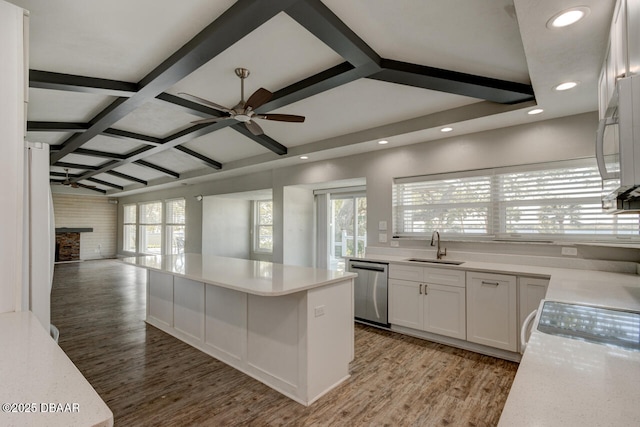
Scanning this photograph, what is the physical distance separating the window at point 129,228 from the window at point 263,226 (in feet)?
17.5

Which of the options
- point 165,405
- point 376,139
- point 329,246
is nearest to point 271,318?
point 165,405

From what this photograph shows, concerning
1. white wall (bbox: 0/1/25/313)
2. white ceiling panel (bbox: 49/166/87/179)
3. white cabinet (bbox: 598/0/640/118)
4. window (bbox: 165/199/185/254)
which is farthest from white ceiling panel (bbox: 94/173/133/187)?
white cabinet (bbox: 598/0/640/118)

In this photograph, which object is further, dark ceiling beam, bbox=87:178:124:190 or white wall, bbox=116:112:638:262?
dark ceiling beam, bbox=87:178:124:190

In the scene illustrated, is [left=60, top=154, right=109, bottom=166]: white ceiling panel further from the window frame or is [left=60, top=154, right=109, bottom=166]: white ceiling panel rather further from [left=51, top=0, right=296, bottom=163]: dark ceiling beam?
[left=51, top=0, right=296, bottom=163]: dark ceiling beam

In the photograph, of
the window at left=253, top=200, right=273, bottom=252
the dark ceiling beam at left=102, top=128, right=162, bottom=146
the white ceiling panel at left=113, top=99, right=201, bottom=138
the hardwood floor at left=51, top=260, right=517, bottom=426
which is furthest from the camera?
the window at left=253, top=200, right=273, bottom=252

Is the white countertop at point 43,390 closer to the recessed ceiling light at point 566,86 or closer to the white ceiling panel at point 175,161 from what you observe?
the recessed ceiling light at point 566,86

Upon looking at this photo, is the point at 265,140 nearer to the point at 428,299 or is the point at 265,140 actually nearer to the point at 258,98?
the point at 258,98

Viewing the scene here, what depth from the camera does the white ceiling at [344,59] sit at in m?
2.06

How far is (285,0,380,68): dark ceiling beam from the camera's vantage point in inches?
80.4

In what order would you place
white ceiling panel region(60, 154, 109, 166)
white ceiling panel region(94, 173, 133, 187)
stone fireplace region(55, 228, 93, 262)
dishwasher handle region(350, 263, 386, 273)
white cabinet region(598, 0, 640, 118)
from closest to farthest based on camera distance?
1. white cabinet region(598, 0, 640, 118)
2. dishwasher handle region(350, 263, 386, 273)
3. white ceiling panel region(60, 154, 109, 166)
4. white ceiling panel region(94, 173, 133, 187)
5. stone fireplace region(55, 228, 93, 262)

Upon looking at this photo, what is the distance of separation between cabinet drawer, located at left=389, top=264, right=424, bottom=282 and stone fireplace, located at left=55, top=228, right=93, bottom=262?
447 inches

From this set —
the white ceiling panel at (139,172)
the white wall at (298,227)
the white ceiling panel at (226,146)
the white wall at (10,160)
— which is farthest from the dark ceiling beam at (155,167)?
the white wall at (10,160)

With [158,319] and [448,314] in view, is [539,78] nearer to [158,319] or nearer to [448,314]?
[448,314]

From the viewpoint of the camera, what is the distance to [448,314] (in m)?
3.34
